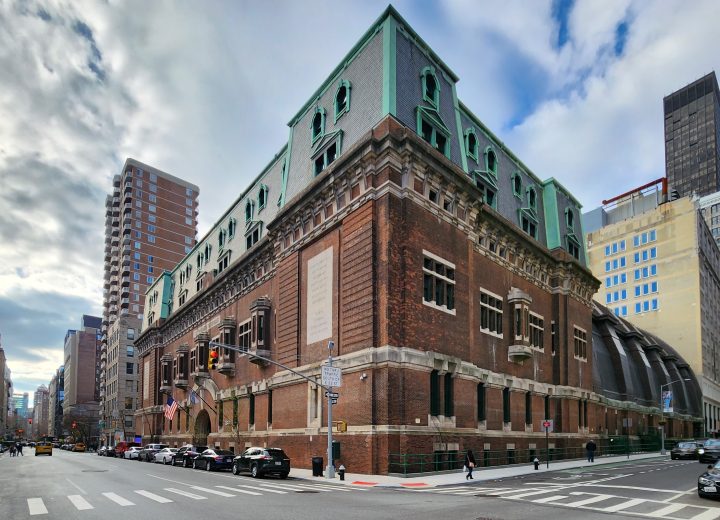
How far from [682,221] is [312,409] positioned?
3306 inches

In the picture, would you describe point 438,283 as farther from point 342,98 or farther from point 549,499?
point 549,499

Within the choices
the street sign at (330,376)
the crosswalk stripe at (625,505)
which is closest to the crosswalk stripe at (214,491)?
the street sign at (330,376)

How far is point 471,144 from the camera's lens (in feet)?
133

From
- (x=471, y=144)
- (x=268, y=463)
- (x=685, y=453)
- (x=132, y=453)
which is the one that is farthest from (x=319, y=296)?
(x=685, y=453)

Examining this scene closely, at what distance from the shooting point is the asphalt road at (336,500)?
15.0 metres

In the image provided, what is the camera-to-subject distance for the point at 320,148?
37.4 m

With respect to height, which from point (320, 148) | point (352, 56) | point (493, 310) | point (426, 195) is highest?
point (352, 56)

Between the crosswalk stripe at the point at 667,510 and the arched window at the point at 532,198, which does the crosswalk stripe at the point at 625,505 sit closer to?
the crosswalk stripe at the point at 667,510

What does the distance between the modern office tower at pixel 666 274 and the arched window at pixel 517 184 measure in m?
60.7

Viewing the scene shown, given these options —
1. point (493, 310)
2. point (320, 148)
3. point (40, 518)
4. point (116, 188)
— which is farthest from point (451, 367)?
point (116, 188)

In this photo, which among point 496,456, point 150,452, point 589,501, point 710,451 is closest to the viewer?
point 589,501

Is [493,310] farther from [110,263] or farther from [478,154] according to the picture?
[110,263]

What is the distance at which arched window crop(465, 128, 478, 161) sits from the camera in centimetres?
3991

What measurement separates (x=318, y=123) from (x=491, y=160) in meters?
13.8
